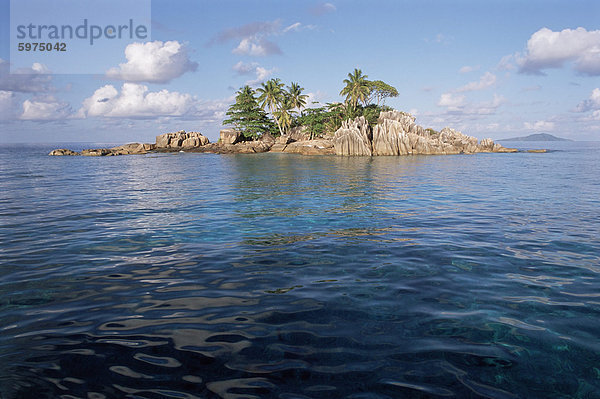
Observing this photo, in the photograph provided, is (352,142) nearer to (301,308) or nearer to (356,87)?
(356,87)

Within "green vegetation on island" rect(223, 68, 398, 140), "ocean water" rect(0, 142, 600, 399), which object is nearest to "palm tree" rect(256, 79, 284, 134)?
"green vegetation on island" rect(223, 68, 398, 140)

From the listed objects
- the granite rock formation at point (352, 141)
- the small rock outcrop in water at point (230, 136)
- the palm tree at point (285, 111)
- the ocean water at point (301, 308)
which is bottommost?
the ocean water at point (301, 308)

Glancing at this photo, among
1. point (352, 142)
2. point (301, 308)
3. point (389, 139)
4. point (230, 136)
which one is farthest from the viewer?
point (230, 136)

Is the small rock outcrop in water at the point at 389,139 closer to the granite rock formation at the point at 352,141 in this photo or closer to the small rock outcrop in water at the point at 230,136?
the granite rock formation at the point at 352,141

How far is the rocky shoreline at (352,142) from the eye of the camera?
225 ft

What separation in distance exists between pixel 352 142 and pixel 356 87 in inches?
865

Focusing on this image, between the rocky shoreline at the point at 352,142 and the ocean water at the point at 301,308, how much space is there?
56289 millimetres

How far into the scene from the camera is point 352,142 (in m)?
67.6

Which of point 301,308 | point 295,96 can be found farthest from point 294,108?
point 301,308

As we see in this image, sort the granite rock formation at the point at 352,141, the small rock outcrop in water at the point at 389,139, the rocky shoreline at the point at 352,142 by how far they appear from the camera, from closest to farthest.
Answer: the granite rock formation at the point at 352,141, the small rock outcrop in water at the point at 389,139, the rocky shoreline at the point at 352,142

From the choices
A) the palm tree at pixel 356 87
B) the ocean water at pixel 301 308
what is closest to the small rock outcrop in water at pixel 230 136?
the palm tree at pixel 356 87

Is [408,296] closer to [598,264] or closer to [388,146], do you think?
[598,264]

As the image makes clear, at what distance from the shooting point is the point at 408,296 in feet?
21.9

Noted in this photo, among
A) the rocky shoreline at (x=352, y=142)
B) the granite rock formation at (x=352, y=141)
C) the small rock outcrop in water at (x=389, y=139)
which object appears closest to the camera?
the granite rock formation at (x=352, y=141)
